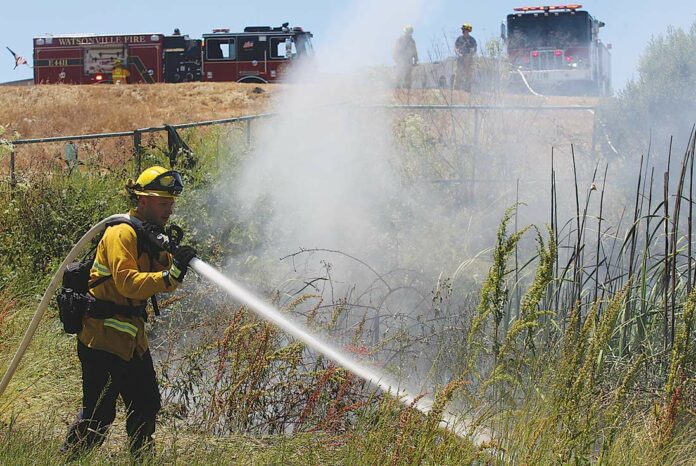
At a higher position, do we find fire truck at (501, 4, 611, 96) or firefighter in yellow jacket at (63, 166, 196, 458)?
fire truck at (501, 4, 611, 96)

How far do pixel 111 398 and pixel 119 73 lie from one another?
24317 millimetres

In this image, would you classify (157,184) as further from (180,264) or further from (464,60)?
(464,60)

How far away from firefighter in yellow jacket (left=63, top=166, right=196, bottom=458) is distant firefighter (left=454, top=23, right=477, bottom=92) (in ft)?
26.7

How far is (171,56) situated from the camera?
27859mm

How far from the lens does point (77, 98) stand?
24.8 metres

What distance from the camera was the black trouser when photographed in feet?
14.6

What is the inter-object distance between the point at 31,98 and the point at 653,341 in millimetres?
23409

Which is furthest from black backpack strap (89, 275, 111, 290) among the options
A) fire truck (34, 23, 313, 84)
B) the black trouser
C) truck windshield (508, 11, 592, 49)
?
fire truck (34, 23, 313, 84)

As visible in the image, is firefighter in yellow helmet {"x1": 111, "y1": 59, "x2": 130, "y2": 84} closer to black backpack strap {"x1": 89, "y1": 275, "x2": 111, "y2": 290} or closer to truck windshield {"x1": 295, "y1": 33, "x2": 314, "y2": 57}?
A: truck windshield {"x1": 295, "y1": 33, "x2": 314, "y2": 57}

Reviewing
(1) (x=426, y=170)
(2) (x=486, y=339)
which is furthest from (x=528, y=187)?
(2) (x=486, y=339)

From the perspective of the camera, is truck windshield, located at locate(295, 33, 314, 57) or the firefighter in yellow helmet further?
the firefighter in yellow helmet

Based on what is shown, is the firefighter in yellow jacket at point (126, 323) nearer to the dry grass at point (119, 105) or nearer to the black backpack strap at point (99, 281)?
the black backpack strap at point (99, 281)

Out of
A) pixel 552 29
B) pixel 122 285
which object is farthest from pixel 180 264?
pixel 552 29

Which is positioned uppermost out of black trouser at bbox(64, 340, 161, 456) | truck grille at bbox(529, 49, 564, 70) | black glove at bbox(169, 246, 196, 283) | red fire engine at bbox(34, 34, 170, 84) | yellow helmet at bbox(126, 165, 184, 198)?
red fire engine at bbox(34, 34, 170, 84)
